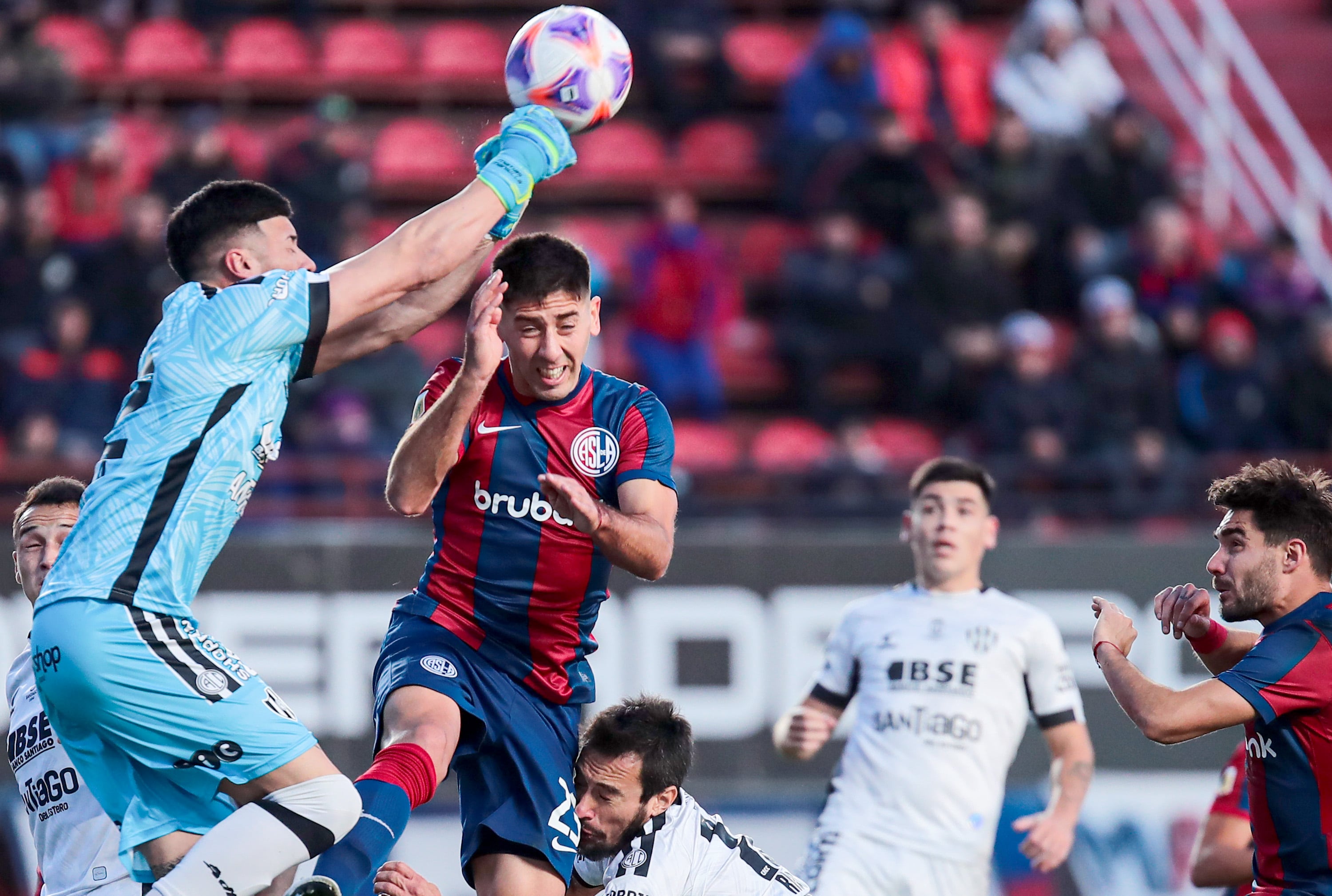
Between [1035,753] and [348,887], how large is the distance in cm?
658

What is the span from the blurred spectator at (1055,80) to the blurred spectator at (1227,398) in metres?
2.53

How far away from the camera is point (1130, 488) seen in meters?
10.6

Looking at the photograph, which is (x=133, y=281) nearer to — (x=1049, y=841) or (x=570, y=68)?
(x=570, y=68)

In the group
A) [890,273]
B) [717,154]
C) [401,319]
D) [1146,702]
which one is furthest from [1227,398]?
[401,319]

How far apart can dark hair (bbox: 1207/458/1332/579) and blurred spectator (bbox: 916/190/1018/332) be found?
23.8 ft

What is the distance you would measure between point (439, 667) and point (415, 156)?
384 inches

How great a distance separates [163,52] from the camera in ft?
47.6

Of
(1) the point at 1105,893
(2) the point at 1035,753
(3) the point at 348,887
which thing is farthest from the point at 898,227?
(3) the point at 348,887

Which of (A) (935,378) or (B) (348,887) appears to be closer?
(B) (348,887)

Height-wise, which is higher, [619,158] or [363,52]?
[363,52]

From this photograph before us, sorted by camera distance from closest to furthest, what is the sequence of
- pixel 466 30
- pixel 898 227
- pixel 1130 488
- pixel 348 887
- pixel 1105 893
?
pixel 348 887, pixel 1105 893, pixel 1130 488, pixel 898 227, pixel 466 30

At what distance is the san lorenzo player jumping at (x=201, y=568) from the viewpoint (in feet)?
14.4

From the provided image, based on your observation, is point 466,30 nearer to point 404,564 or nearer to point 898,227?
point 898,227

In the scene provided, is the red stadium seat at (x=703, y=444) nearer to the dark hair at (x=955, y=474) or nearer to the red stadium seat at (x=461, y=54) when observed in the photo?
the red stadium seat at (x=461, y=54)
